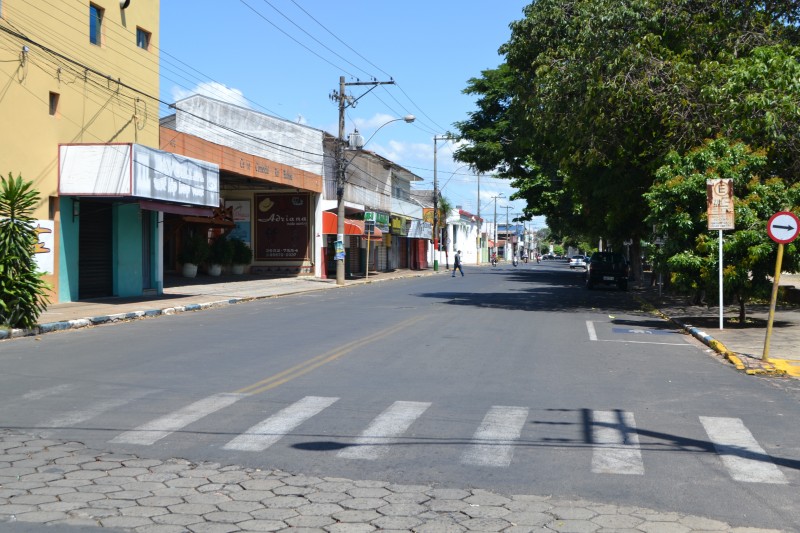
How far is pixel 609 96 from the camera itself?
20.8 m

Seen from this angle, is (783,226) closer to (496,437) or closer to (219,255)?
(496,437)

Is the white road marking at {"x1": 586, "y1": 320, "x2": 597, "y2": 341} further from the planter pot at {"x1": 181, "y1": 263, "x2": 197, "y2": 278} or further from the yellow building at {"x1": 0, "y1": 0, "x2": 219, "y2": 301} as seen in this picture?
the planter pot at {"x1": 181, "y1": 263, "x2": 197, "y2": 278}

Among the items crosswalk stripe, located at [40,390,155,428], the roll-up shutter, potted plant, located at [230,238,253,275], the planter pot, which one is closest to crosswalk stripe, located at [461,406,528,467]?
Answer: crosswalk stripe, located at [40,390,155,428]

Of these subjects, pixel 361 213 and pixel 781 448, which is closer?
pixel 781 448

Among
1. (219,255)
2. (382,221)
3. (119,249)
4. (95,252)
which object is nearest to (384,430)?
(95,252)

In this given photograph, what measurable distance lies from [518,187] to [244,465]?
4428 centimetres


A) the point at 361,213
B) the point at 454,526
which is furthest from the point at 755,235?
the point at 361,213

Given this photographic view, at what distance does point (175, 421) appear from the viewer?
26.1ft

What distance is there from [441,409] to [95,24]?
19002 mm

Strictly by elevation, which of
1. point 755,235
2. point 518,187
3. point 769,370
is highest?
point 518,187

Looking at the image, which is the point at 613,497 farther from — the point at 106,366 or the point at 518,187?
the point at 518,187

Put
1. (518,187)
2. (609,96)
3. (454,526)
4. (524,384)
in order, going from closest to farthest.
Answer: (454,526)
(524,384)
(609,96)
(518,187)

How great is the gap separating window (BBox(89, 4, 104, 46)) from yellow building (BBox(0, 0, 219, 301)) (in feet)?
0.12

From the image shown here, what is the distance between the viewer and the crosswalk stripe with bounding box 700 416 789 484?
6.18 meters
